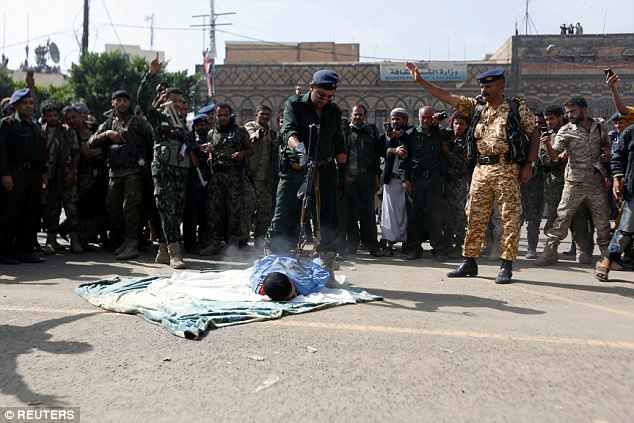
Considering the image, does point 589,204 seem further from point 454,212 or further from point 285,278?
point 285,278

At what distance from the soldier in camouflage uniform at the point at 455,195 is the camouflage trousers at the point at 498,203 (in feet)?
6.64

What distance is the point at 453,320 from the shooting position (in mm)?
4414

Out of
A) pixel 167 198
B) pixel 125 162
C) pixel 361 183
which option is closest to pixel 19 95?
pixel 125 162

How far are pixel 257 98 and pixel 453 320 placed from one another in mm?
38143

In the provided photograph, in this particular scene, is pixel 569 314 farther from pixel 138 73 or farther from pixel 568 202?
pixel 138 73

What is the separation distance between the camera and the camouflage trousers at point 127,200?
7.61 m

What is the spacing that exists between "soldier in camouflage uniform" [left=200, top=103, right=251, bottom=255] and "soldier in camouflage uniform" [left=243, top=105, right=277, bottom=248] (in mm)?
617

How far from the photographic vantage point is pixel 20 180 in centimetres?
716

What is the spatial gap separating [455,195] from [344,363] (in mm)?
5564

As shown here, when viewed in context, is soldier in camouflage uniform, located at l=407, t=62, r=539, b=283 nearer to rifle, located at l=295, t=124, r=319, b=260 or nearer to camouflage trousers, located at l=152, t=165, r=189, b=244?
rifle, located at l=295, t=124, r=319, b=260

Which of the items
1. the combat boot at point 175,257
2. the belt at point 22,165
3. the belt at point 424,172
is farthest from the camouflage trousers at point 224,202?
the belt at point 424,172

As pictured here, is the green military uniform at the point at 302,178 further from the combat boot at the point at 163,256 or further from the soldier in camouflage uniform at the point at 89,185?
the soldier in camouflage uniform at the point at 89,185

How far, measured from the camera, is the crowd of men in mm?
5816

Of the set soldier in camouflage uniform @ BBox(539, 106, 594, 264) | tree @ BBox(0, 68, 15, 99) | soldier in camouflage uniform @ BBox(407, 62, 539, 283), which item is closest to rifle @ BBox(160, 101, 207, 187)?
soldier in camouflage uniform @ BBox(407, 62, 539, 283)
